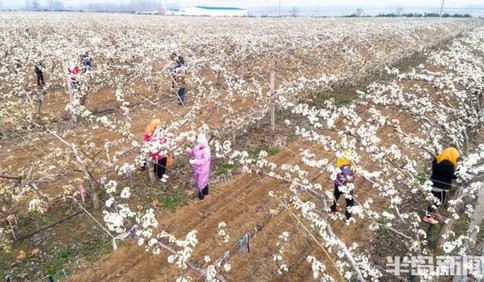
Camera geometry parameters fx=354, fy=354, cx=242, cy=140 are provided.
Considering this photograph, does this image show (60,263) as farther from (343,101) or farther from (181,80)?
(343,101)

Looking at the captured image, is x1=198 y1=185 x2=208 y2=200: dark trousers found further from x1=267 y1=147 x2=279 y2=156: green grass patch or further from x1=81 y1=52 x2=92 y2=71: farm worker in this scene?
x1=81 y1=52 x2=92 y2=71: farm worker

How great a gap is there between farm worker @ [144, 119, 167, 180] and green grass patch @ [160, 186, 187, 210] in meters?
0.85

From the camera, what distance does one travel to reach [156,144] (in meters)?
8.43

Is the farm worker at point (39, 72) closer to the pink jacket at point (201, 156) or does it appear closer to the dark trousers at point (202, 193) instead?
the pink jacket at point (201, 156)

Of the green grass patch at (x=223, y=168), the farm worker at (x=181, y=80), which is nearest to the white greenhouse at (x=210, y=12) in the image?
the farm worker at (x=181, y=80)

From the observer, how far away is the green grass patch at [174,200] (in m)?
8.89

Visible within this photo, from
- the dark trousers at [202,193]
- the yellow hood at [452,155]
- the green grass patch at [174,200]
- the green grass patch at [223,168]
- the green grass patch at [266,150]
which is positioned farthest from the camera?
the green grass patch at [266,150]

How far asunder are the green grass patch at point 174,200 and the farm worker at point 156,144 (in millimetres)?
850

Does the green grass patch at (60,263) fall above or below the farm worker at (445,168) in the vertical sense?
below

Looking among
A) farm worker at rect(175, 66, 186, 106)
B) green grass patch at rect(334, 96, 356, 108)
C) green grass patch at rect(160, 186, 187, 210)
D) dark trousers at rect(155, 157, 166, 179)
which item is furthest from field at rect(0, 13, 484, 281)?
farm worker at rect(175, 66, 186, 106)

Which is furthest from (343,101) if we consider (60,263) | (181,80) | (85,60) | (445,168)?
(60,263)

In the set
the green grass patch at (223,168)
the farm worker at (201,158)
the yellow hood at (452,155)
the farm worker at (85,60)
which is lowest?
the green grass patch at (223,168)

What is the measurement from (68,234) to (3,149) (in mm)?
5731

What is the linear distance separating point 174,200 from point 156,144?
5.36ft
